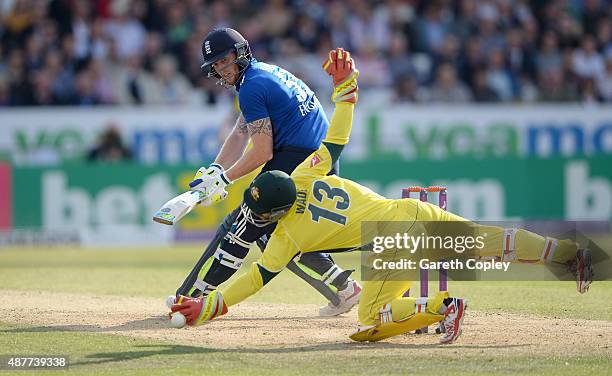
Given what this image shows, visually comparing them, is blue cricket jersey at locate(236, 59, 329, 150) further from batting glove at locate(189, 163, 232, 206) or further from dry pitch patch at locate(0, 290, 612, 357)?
dry pitch patch at locate(0, 290, 612, 357)

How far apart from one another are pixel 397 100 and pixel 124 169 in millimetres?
5634

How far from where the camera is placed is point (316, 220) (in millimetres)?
8008

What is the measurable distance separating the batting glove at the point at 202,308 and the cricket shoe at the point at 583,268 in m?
2.78

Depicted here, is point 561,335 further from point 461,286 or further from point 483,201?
point 483,201

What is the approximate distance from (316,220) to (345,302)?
6.43 feet

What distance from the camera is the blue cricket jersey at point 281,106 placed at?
900 cm

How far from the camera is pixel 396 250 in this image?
26.9 ft

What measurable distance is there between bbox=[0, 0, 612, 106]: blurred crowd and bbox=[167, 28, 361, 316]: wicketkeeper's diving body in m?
11.4

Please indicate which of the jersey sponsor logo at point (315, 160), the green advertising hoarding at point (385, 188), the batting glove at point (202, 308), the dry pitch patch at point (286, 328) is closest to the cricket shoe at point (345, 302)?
the dry pitch patch at point (286, 328)

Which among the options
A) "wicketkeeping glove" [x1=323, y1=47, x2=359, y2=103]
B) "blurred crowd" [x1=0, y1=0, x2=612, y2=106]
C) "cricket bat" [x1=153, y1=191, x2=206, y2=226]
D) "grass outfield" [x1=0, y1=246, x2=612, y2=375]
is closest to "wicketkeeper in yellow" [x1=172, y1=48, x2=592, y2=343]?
"wicketkeeping glove" [x1=323, y1=47, x2=359, y2=103]

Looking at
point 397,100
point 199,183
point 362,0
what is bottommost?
point 199,183

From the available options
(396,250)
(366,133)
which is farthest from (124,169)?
(396,250)

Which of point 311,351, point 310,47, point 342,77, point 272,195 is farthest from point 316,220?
point 310,47

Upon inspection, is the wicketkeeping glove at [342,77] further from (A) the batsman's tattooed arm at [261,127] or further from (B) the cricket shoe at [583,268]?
(B) the cricket shoe at [583,268]
